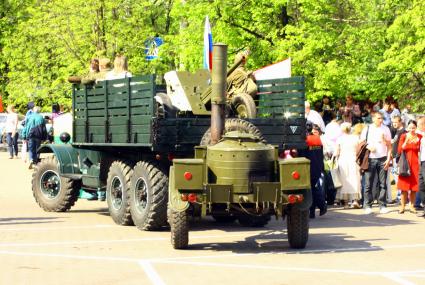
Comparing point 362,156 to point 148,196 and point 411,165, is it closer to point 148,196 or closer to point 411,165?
point 411,165

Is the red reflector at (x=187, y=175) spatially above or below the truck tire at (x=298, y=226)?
above

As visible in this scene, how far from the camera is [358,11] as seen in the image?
4588 centimetres

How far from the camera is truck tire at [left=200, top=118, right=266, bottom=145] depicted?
562 inches

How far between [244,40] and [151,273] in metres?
25.1

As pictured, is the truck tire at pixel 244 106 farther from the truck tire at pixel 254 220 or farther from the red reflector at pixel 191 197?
the red reflector at pixel 191 197

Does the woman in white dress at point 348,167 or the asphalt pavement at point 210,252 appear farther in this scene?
the woman in white dress at point 348,167

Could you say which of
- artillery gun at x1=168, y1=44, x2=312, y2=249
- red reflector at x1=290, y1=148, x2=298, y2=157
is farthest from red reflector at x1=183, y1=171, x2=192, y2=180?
red reflector at x1=290, y1=148, x2=298, y2=157

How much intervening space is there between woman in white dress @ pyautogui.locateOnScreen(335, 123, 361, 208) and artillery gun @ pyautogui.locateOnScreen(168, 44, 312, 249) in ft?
21.5

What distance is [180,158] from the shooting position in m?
15.5

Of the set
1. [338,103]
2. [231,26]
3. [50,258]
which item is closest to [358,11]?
[338,103]

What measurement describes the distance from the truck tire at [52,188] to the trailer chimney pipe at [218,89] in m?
4.98

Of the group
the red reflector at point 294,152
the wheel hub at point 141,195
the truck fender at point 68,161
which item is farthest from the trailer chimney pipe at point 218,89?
the truck fender at point 68,161

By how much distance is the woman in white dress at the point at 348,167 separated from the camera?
19797 millimetres

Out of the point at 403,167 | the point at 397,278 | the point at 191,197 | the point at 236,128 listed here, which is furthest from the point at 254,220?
the point at 397,278
